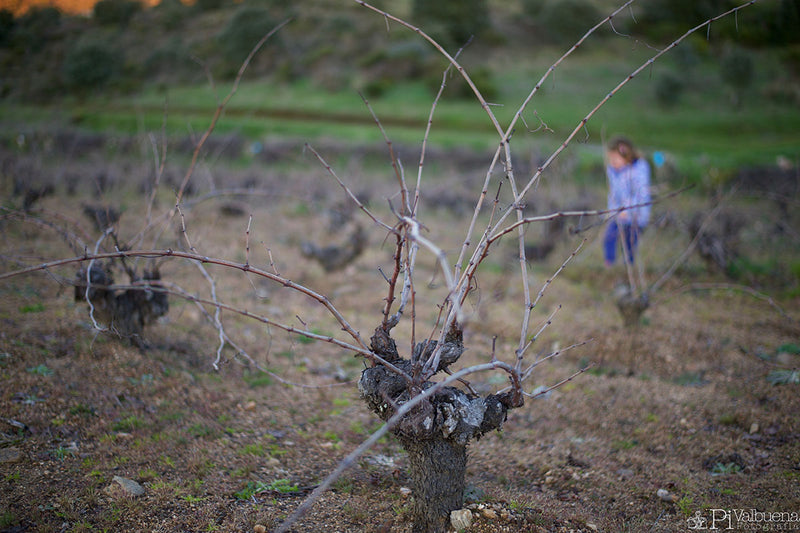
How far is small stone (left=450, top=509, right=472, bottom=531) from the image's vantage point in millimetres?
2316

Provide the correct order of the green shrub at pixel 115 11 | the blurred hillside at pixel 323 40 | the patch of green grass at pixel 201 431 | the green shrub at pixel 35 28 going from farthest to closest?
the green shrub at pixel 115 11
the blurred hillside at pixel 323 40
the green shrub at pixel 35 28
the patch of green grass at pixel 201 431

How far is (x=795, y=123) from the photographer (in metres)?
22.2

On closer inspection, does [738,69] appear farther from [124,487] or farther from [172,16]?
[124,487]

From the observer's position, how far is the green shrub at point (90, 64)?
8266mm

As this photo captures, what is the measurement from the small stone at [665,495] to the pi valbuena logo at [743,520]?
0.57ft

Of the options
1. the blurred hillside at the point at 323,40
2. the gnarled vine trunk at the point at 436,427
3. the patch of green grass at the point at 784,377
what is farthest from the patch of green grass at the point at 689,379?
the blurred hillside at the point at 323,40

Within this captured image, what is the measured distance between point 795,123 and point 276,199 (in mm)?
23728

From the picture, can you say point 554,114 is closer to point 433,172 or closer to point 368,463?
point 433,172

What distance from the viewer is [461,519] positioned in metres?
2.32

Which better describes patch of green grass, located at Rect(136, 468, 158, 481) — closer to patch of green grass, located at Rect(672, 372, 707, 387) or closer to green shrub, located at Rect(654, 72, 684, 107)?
patch of green grass, located at Rect(672, 372, 707, 387)

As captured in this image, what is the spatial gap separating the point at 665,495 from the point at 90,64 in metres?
10.4

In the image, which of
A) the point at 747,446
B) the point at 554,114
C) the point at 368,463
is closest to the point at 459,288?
the point at 368,463

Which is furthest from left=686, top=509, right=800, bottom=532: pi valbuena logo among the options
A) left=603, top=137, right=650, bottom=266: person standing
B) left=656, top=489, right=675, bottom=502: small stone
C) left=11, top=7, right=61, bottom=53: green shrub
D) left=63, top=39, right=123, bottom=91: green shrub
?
left=63, top=39, right=123, bottom=91: green shrub

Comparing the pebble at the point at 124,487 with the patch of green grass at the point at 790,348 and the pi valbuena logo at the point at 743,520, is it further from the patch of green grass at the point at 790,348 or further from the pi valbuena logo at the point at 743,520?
the patch of green grass at the point at 790,348
